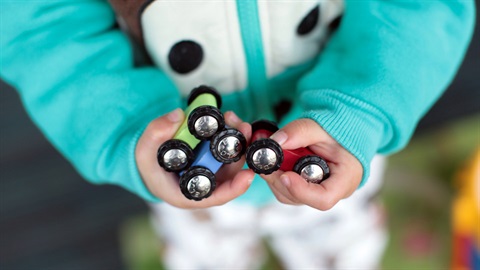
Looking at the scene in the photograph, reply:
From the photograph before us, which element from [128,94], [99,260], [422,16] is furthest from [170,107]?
[99,260]

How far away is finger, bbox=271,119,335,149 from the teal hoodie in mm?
49

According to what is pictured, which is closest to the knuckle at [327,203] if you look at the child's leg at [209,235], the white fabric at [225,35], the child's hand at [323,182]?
the child's hand at [323,182]

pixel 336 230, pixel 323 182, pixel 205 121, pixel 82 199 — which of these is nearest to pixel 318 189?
pixel 323 182

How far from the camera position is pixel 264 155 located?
49cm

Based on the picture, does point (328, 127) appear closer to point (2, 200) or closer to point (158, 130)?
point (158, 130)

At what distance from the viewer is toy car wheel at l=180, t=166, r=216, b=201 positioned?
510 millimetres

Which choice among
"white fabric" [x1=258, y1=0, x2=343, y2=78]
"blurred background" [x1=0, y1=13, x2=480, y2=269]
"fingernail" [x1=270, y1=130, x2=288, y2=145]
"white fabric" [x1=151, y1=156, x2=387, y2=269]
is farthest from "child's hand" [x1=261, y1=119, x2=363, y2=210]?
"blurred background" [x1=0, y1=13, x2=480, y2=269]

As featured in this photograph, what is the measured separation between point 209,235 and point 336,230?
20 centimetres

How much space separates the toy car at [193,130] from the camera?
1.63ft

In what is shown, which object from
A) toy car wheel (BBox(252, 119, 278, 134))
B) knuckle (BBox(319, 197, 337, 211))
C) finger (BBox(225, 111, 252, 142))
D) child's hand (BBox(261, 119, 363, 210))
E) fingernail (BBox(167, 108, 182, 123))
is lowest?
knuckle (BBox(319, 197, 337, 211))

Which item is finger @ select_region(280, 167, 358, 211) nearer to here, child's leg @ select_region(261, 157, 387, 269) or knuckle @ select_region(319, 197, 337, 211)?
knuckle @ select_region(319, 197, 337, 211)

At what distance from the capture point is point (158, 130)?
1.85ft

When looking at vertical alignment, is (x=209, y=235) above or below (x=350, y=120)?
below

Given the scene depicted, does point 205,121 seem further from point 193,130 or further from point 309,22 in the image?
point 309,22
